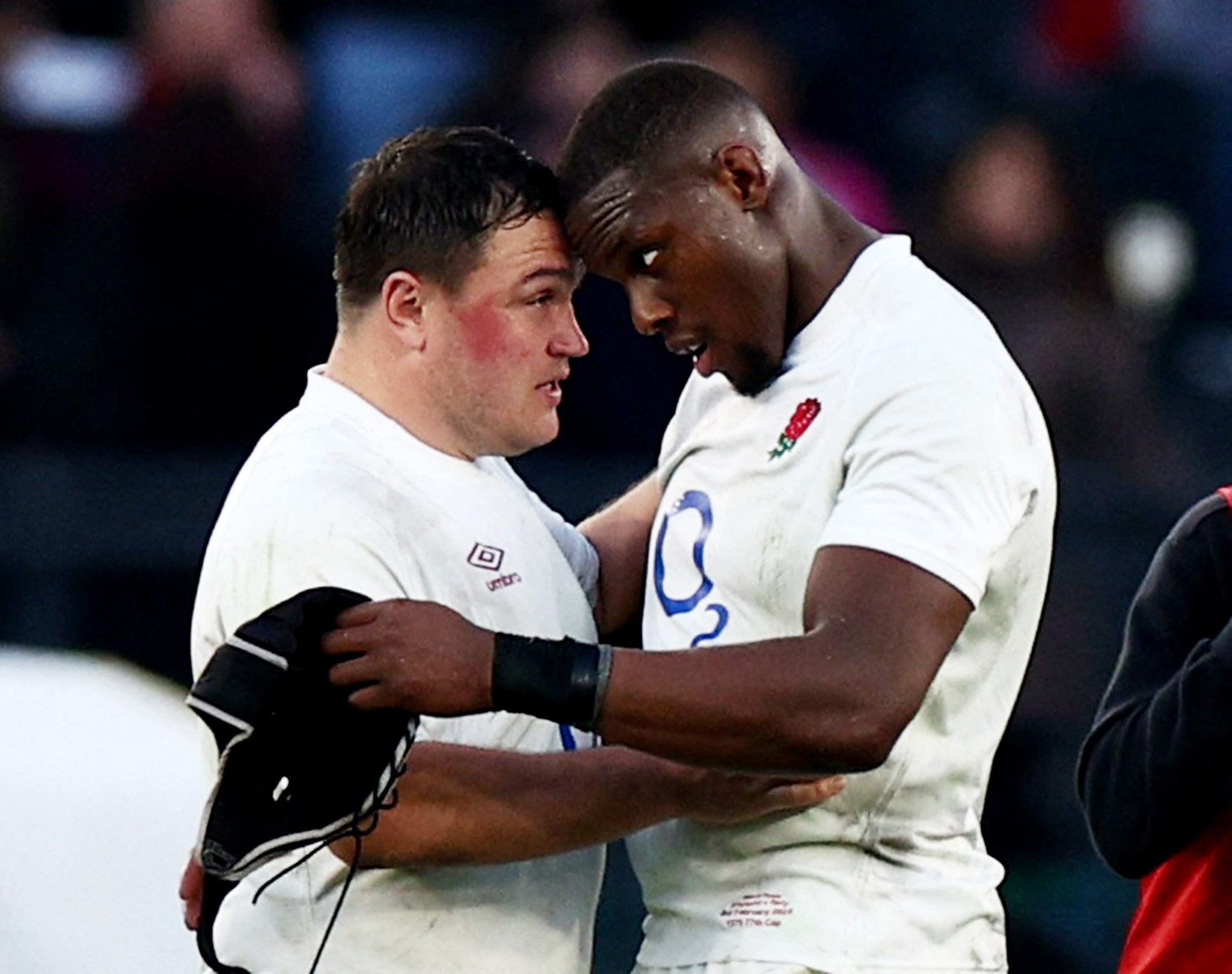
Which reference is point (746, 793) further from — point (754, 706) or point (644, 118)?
point (644, 118)

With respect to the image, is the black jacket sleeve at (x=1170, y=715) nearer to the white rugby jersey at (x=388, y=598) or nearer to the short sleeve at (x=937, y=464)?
the short sleeve at (x=937, y=464)

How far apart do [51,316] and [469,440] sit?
3.55 m

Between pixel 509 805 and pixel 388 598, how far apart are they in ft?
1.04

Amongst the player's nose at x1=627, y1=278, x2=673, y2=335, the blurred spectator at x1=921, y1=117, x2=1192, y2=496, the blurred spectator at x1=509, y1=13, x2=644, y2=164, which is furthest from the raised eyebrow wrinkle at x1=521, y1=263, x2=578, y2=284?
the blurred spectator at x1=921, y1=117, x2=1192, y2=496

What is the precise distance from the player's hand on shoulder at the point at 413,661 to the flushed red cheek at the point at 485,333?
0.63 metres

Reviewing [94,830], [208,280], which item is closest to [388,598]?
[94,830]

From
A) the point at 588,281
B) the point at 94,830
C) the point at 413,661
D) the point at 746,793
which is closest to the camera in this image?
the point at 413,661

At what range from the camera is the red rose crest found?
348cm

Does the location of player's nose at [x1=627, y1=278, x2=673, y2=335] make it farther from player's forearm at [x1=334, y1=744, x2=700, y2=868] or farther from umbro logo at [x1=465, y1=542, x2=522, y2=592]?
player's forearm at [x1=334, y1=744, x2=700, y2=868]

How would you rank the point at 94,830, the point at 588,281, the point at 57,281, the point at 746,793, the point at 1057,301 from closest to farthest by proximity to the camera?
the point at 746,793 → the point at 94,830 → the point at 588,281 → the point at 57,281 → the point at 1057,301

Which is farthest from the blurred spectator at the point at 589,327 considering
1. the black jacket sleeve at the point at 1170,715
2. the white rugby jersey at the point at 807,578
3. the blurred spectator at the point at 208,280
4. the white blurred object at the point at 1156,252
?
the black jacket sleeve at the point at 1170,715

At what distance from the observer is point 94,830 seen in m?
4.91

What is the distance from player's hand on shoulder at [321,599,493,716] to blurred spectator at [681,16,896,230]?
4.64m

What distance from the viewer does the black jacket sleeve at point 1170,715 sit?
3205 mm
